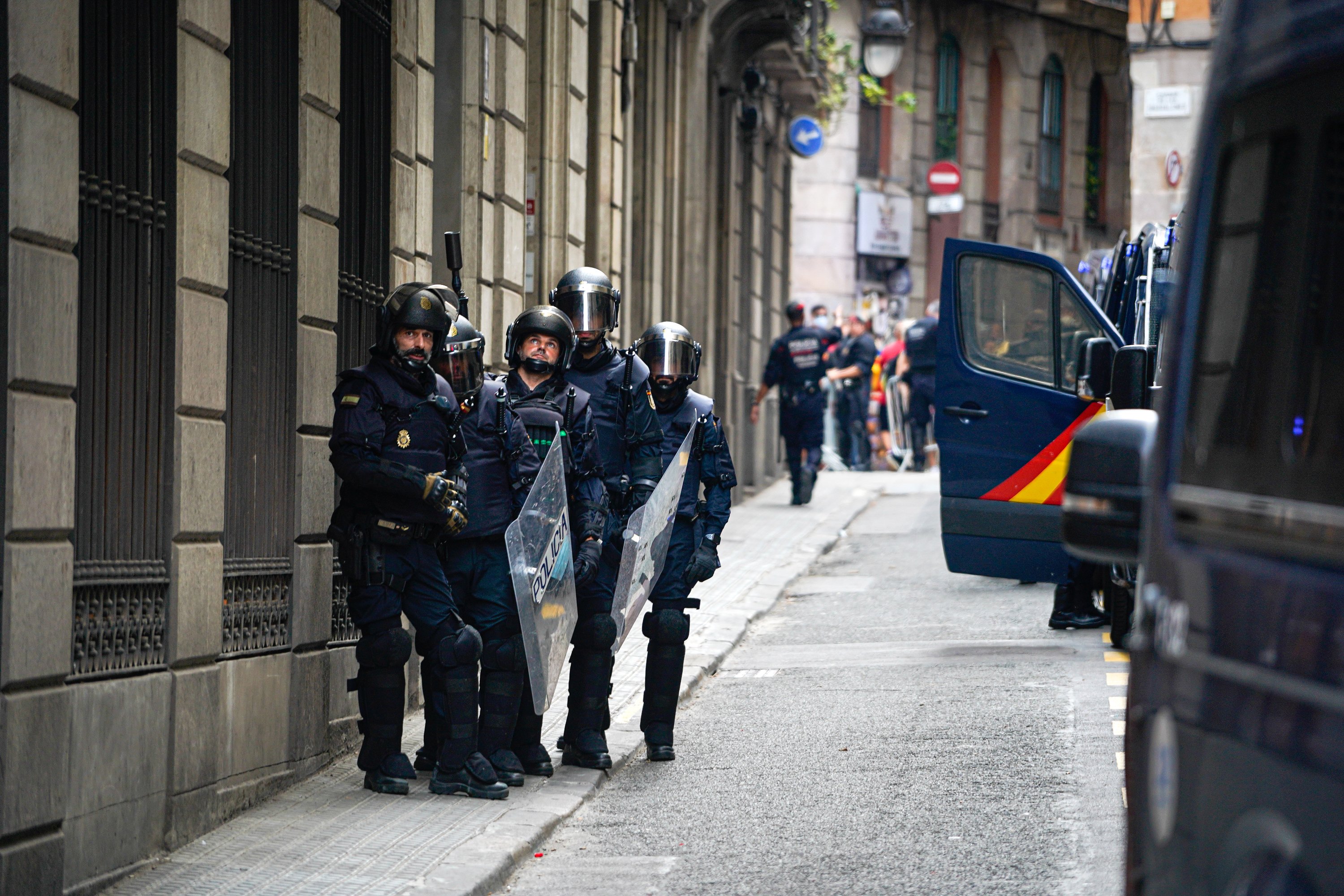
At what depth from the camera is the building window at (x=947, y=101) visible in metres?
40.8

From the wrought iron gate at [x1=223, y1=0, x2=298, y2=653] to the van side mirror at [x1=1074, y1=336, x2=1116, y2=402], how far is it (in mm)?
4930

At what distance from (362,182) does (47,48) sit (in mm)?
3431

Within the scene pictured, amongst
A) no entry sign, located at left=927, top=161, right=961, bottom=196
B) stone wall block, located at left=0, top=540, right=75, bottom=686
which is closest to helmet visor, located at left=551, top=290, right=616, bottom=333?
stone wall block, located at left=0, top=540, right=75, bottom=686

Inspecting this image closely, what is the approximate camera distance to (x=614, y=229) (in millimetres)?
15789

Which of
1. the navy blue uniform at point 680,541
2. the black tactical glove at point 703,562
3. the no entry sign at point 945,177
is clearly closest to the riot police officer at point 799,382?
the navy blue uniform at point 680,541

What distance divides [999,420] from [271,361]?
526cm

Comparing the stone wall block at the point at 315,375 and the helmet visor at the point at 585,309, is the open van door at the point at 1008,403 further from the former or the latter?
the stone wall block at the point at 315,375

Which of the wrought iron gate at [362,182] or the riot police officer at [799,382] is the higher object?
the wrought iron gate at [362,182]

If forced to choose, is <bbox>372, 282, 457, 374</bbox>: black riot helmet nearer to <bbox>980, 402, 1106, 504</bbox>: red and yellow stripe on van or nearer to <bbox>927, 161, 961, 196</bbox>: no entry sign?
<bbox>980, 402, 1106, 504</bbox>: red and yellow stripe on van

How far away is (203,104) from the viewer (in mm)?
6848

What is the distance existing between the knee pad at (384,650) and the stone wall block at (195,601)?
547 millimetres

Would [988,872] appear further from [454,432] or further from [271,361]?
[271,361]

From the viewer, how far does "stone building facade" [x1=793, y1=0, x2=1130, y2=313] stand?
3841cm

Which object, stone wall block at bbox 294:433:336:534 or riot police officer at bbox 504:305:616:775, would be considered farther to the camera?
stone wall block at bbox 294:433:336:534
